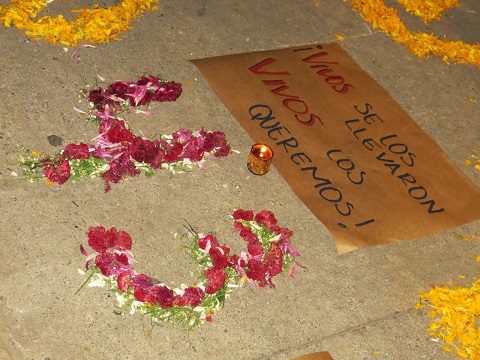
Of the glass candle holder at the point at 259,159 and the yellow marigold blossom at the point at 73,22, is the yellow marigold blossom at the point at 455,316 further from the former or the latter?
the yellow marigold blossom at the point at 73,22

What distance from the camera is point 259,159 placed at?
2.75 m

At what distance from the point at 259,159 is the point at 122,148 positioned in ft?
1.79

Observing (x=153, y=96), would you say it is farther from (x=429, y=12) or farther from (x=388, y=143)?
(x=429, y=12)

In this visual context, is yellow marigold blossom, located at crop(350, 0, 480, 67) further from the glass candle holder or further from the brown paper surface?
the glass candle holder

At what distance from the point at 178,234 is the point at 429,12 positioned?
2184 mm


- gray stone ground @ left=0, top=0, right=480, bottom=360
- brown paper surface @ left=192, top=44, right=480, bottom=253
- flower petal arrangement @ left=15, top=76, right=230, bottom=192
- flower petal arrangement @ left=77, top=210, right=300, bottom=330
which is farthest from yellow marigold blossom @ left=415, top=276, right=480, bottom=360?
flower petal arrangement @ left=15, top=76, right=230, bottom=192

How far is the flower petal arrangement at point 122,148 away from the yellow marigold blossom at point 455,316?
101cm

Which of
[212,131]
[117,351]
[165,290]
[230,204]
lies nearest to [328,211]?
[230,204]

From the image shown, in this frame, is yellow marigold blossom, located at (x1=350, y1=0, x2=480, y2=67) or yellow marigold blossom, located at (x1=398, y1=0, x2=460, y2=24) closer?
yellow marigold blossom, located at (x1=350, y1=0, x2=480, y2=67)

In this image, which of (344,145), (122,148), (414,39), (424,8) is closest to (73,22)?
(122,148)

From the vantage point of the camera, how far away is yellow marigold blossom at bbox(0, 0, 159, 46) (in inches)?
121

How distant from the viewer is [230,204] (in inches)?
106

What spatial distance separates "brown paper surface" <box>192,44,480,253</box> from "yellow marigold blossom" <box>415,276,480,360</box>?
0.91 ft

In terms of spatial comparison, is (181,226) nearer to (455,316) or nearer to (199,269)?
(199,269)
